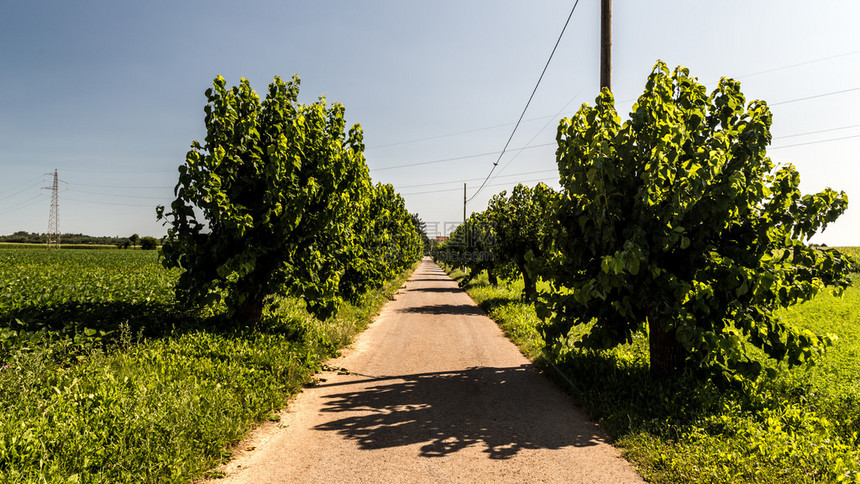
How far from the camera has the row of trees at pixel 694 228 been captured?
5273mm

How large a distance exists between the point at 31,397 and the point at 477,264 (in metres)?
20.4

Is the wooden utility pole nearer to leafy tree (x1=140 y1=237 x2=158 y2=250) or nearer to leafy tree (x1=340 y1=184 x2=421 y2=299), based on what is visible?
leafy tree (x1=340 y1=184 x2=421 y2=299)

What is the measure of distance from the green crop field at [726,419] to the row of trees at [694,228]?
0.56 metres

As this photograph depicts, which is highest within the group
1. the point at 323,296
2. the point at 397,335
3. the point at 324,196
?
the point at 324,196

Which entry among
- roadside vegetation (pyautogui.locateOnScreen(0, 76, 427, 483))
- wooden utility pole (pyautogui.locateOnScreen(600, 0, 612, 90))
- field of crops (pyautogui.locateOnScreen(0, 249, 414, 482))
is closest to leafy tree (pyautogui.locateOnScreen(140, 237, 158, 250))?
roadside vegetation (pyautogui.locateOnScreen(0, 76, 427, 483))

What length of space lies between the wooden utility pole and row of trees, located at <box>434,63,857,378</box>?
1.74 meters

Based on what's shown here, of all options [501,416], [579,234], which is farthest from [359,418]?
[579,234]

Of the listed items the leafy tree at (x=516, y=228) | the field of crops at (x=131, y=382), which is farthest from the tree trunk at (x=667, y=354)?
the leafy tree at (x=516, y=228)

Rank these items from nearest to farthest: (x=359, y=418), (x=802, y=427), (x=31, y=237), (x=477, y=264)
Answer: (x=802, y=427) < (x=359, y=418) < (x=477, y=264) < (x=31, y=237)

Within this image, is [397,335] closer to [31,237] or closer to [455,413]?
[455,413]

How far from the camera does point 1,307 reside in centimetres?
779

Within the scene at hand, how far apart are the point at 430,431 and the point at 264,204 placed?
16.1ft

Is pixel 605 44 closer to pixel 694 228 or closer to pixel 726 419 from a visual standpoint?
pixel 694 228

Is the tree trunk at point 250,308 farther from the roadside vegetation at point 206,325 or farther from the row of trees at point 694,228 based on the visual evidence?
the row of trees at point 694,228
